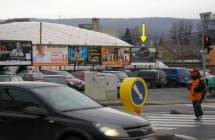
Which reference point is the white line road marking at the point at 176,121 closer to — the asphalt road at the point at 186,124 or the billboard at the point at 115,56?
the asphalt road at the point at 186,124

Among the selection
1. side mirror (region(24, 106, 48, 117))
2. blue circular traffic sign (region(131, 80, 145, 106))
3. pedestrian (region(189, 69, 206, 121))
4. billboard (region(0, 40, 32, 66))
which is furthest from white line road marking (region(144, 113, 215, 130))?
billboard (region(0, 40, 32, 66))

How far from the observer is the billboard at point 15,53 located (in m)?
60.5

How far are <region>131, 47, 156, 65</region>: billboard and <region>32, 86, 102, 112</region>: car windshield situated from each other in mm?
70266

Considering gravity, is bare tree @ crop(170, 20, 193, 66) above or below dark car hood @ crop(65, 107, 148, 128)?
above

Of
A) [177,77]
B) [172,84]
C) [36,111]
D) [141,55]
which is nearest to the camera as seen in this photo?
[36,111]

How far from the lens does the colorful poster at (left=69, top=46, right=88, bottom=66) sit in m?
71.8

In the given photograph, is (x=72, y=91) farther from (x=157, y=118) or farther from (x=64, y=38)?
(x=64, y=38)

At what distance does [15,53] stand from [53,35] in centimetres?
4769

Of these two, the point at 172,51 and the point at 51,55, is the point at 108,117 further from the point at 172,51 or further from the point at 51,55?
the point at 172,51

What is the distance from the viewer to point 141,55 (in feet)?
268

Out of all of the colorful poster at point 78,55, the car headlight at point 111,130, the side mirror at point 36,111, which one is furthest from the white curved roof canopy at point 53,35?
the car headlight at point 111,130

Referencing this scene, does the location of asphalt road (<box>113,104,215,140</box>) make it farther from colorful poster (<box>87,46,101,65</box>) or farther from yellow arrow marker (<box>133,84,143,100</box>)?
colorful poster (<box>87,46,101,65</box>)

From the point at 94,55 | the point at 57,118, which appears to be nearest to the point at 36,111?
the point at 57,118

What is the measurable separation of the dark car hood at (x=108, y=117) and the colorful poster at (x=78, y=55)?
61918 mm
